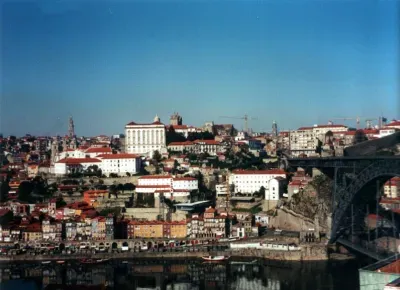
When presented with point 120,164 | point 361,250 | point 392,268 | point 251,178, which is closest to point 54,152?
point 120,164

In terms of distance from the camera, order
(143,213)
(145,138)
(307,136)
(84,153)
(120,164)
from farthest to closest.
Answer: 1. (307,136)
2. (145,138)
3. (84,153)
4. (120,164)
5. (143,213)

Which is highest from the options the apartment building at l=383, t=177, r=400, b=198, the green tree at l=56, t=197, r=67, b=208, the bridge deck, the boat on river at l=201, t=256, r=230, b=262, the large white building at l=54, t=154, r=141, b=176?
the large white building at l=54, t=154, r=141, b=176

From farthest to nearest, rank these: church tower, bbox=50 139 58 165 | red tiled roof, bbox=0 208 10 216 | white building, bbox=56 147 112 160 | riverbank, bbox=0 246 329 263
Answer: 1. white building, bbox=56 147 112 160
2. church tower, bbox=50 139 58 165
3. red tiled roof, bbox=0 208 10 216
4. riverbank, bbox=0 246 329 263

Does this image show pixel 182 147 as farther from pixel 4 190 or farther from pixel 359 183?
pixel 359 183

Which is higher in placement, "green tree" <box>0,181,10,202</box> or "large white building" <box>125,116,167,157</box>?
"large white building" <box>125,116,167,157</box>

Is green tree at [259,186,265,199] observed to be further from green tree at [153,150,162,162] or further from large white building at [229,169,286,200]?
green tree at [153,150,162,162]

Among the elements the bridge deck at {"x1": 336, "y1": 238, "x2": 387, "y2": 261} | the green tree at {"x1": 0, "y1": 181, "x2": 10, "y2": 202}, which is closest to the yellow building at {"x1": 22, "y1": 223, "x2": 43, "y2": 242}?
the green tree at {"x1": 0, "y1": 181, "x2": 10, "y2": 202}

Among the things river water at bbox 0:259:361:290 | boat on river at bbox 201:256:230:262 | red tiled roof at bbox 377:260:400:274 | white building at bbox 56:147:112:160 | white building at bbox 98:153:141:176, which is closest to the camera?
red tiled roof at bbox 377:260:400:274

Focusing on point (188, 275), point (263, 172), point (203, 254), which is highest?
point (263, 172)
